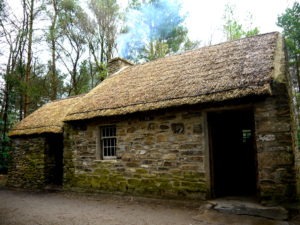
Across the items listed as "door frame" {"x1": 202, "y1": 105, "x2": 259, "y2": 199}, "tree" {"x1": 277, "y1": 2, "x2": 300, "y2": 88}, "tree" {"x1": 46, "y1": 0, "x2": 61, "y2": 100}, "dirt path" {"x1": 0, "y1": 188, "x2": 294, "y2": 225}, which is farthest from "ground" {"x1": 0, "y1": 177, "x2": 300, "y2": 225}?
"tree" {"x1": 277, "y1": 2, "x2": 300, "y2": 88}

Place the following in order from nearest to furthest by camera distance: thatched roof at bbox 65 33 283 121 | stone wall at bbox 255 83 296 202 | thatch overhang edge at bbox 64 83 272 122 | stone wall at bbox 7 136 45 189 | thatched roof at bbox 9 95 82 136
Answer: stone wall at bbox 255 83 296 202 < thatch overhang edge at bbox 64 83 272 122 < thatched roof at bbox 65 33 283 121 < thatched roof at bbox 9 95 82 136 < stone wall at bbox 7 136 45 189

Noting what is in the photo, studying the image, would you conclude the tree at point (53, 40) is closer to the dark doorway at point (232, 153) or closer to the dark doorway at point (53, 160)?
the dark doorway at point (53, 160)

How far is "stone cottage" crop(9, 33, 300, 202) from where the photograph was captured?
582cm

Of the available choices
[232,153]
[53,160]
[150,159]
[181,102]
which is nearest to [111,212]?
[150,159]

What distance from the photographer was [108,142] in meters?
8.88

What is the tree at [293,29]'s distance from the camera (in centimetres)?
1883

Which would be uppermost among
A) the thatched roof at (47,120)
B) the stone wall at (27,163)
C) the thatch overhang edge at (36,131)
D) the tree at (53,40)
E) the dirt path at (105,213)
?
the tree at (53,40)

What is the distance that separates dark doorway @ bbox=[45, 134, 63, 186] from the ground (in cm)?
239

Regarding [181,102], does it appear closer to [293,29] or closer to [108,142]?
[108,142]

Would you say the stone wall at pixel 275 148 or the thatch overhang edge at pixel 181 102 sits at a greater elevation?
the thatch overhang edge at pixel 181 102

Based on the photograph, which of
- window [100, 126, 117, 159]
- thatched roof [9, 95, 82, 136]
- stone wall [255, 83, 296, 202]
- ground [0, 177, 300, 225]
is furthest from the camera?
thatched roof [9, 95, 82, 136]

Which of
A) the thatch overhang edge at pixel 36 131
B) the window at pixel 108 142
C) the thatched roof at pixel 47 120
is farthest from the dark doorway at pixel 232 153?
the thatch overhang edge at pixel 36 131

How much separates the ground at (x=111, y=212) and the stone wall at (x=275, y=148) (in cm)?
71

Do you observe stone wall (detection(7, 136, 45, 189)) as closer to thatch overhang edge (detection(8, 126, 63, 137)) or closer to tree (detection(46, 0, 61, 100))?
thatch overhang edge (detection(8, 126, 63, 137))
